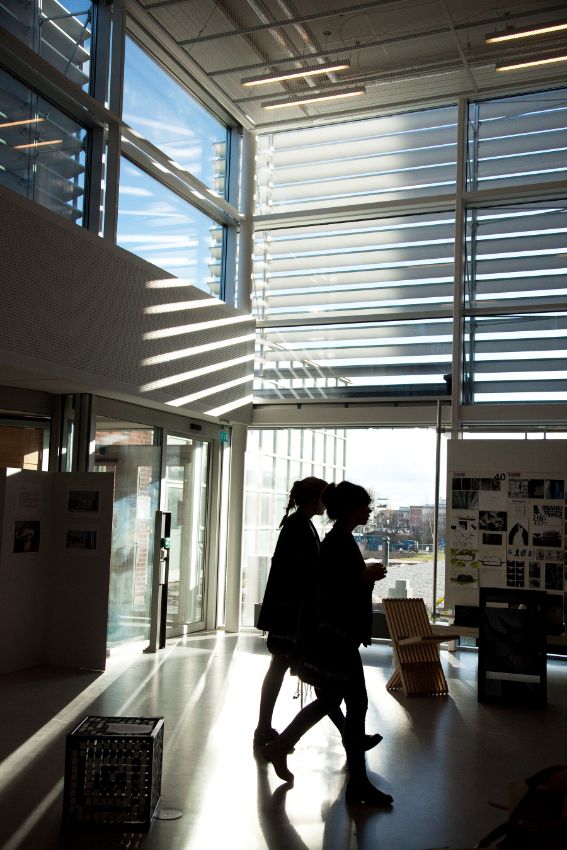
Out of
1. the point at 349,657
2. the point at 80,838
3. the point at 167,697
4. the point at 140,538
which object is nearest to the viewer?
the point at 80,838

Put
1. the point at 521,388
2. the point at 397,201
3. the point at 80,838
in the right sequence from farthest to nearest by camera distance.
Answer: the point at 397,201, the point at 521,388, the point at 80,838

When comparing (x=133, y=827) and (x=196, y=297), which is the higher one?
(x=196, y=297)

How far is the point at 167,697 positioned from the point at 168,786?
2.17 metres

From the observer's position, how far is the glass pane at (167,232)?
8.76m

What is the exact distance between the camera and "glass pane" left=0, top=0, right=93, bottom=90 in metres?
7.24

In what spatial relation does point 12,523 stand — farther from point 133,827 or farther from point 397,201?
point 397,201

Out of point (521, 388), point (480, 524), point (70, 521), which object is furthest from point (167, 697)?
point (521, 388)

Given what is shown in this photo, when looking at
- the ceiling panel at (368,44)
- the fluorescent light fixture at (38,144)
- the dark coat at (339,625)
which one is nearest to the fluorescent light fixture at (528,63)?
the ceiling panel at (368,44)

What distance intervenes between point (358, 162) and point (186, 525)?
4871 mm

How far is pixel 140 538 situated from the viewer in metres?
8.95

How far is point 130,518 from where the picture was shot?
28.9 ft

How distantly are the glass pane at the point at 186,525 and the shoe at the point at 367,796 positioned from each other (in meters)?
5.26

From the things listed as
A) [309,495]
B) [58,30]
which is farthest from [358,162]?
[309,495]

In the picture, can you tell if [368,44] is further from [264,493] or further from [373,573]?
[373,573]
